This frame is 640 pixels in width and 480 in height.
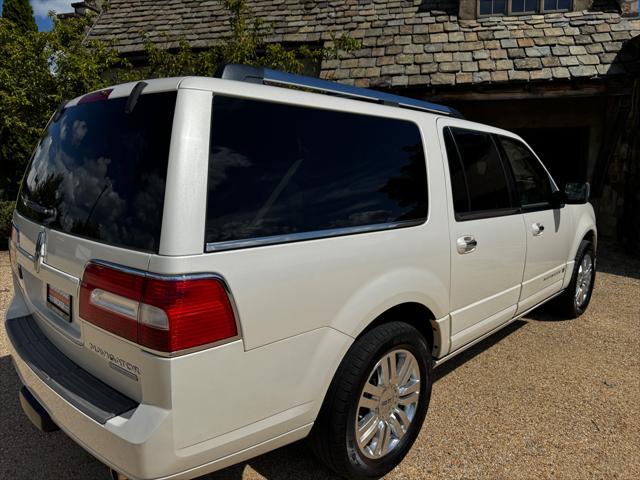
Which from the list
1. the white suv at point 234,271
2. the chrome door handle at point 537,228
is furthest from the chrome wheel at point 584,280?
the white suv at point 234,271

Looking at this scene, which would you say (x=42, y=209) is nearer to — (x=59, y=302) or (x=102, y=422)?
(x=59, y=302)

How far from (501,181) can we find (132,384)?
8.70 ft

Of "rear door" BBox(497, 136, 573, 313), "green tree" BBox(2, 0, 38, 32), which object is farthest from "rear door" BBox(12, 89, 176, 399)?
"green tree" BBox(2, 0, 38, 32)

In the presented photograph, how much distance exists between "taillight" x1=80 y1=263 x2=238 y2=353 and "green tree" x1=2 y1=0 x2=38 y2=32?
1540cm

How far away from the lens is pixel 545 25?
8523mm

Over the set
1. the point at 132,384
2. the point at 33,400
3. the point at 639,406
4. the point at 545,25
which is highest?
the point at 545,25

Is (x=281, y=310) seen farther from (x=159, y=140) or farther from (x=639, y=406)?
(x=639, y=406)

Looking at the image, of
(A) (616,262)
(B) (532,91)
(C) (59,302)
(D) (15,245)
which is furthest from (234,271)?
(B) (532,91)

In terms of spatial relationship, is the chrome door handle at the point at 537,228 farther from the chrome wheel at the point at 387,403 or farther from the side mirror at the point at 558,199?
the chrome wheel at the point at 387,403

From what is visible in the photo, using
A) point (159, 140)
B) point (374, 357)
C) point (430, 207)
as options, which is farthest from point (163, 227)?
point (430, 207)

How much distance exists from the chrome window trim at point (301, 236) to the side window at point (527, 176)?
4.77 feet

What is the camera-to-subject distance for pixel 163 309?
1508 mm

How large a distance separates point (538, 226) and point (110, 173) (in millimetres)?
3031

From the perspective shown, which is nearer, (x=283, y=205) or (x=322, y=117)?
(x=283, y=205)
